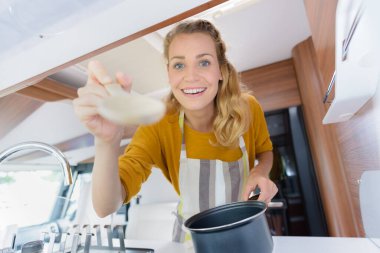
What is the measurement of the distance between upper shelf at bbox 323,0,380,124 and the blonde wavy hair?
0.34 m

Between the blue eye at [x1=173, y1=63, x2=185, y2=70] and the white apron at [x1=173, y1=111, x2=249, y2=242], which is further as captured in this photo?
the white apron at [x1=173, y1=111, x2=249, y2=242]

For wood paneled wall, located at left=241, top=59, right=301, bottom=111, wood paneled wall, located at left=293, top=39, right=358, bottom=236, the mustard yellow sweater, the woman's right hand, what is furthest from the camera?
wood paneled wall, located at left=241, top=59, right=301, bottom=111

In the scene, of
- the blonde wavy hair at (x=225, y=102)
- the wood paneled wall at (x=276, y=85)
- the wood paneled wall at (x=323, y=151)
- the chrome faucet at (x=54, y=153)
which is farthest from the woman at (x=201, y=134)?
the wood paneled wall at (x=276, y=85)

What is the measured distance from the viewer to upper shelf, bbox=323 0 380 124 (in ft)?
1.21

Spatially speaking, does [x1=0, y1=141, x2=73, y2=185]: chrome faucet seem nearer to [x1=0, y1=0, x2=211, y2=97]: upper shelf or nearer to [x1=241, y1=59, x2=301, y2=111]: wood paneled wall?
[x1=0, y1=0, x2=211, y2=97]: upper shelf

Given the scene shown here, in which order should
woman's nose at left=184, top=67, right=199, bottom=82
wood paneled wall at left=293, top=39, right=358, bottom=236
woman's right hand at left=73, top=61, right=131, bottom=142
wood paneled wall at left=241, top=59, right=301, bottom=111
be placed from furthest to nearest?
wood paneled wall at left=241, top=59, right=301, bottom=111 < wood paneled wall at left=293, top=39, right=358, bottom=236 < woman's nose at left=184, top=67, right=199, bottom=82 < woman's right hand at left=73, top=61, right=131, bottom=142

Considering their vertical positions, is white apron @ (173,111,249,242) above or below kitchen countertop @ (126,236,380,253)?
above

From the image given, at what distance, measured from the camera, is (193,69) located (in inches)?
29.4

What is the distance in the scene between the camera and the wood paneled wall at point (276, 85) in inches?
80.0

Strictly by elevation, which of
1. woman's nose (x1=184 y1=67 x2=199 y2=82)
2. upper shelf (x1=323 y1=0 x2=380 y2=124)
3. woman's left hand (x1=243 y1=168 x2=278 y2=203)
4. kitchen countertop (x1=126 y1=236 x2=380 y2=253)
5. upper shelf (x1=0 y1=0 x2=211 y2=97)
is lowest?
kitchen countertop (x1=126 y1=236 x2=380 y2=253)

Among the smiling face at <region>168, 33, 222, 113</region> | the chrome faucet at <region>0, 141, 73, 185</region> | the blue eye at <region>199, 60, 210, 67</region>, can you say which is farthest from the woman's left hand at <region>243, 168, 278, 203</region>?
the chrome faucet at <region>0, 141, 73, 185</region>

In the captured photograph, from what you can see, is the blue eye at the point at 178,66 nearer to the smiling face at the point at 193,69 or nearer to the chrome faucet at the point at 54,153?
the smiling face at the point at 193,69

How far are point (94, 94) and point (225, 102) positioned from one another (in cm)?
70

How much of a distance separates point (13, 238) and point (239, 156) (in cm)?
103
